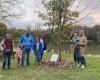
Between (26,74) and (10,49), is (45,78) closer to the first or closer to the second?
(26,74)

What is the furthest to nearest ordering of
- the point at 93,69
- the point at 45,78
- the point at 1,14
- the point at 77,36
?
the point at 1,14 < the point at 77,36 < the point at 93,69 < the point at 45,78

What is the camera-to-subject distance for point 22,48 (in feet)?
57.3

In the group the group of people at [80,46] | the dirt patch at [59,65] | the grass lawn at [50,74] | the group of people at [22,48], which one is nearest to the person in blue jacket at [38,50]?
the group of people at [22,48]

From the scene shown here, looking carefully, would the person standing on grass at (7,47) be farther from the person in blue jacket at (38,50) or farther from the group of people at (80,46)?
the group of people at (80,46)

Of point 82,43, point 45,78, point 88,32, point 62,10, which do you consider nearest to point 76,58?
point 82,43

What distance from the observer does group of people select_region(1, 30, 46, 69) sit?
16.4 meters

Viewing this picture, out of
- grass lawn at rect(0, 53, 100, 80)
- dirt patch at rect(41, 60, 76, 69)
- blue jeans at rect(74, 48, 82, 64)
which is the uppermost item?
blue jeans at rect(74, 48, 82, 64)

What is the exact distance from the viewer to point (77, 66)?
16.2 metres

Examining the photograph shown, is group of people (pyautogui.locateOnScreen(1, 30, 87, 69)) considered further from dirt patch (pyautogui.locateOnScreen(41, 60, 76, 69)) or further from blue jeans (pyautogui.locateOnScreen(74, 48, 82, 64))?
dirt patch (pyautogui.locateOnScreen(41, 60, 76, 69))

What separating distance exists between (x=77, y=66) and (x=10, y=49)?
10.4 feet

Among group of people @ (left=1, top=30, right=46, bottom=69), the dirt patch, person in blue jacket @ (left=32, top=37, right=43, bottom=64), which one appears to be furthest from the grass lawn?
person in blue jacket @ (left=32, top=37, right=43, bottom=64)

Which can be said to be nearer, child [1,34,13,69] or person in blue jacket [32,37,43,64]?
child [1,34,13,69]

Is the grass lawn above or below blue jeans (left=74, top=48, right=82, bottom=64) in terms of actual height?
below

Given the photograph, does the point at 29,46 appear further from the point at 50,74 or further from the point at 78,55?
the point at 50,74
